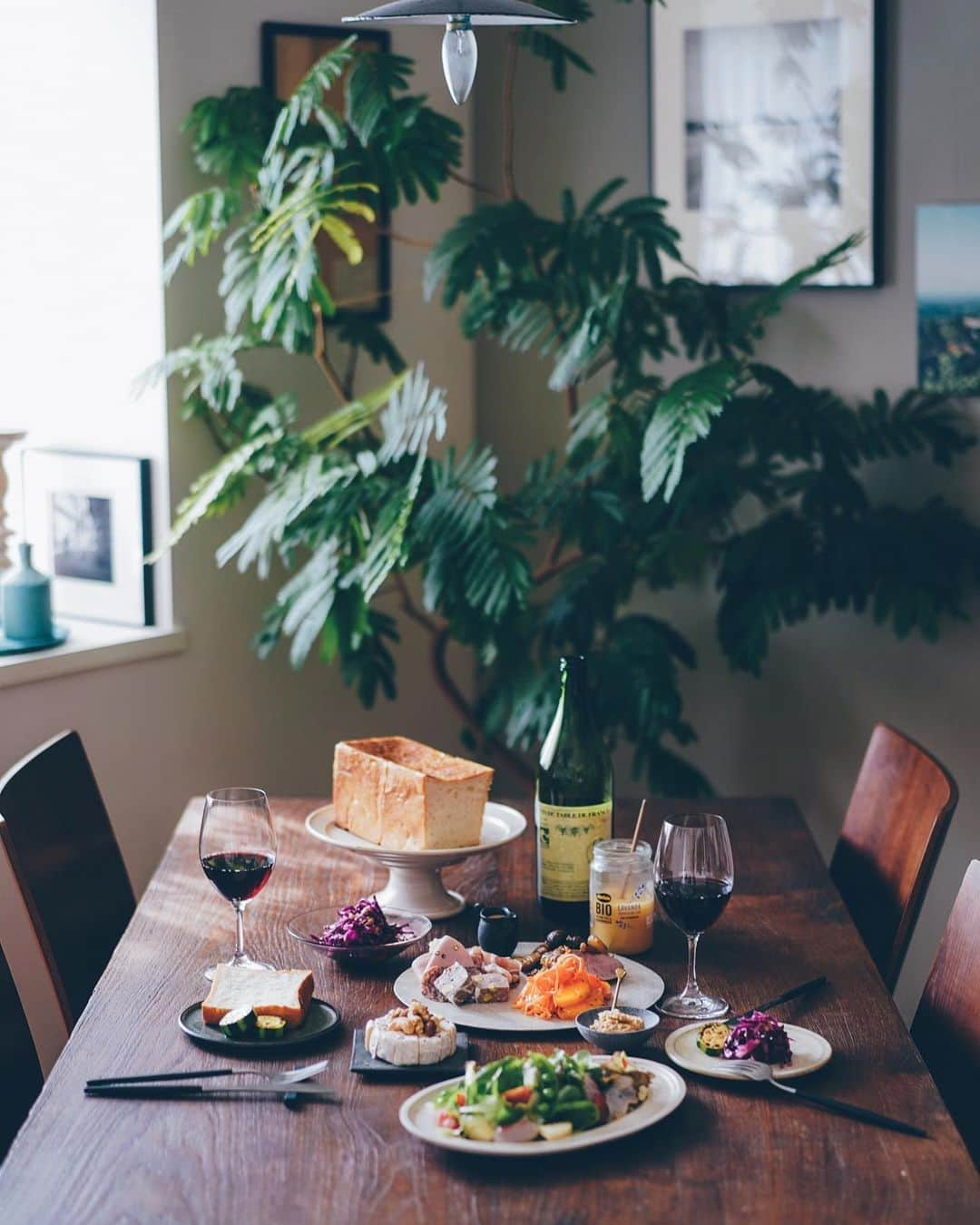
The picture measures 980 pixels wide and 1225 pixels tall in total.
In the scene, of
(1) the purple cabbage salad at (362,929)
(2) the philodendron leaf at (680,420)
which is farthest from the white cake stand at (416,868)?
(2) the philodendron leaf at (680,420)

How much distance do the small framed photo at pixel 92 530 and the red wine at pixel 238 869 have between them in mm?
1474

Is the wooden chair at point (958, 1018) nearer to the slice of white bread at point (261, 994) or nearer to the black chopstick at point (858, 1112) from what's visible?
the black chopstick at point (858, 1112)

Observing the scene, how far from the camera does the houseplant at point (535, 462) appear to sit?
2.66 m

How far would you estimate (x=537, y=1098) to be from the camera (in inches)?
51.2

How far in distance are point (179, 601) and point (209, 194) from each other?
797 mm

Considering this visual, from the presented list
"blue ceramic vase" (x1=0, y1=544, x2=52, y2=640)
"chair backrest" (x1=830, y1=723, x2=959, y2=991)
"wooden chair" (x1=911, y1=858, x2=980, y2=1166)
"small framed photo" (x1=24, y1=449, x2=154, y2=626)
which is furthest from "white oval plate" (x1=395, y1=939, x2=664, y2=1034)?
"small framed photo" (x1=24, y1=449, x2=154, y2=626)

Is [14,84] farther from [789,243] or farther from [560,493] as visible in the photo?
[789,243]

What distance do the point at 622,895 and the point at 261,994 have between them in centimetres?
42

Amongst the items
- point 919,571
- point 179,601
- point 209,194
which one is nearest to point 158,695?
point 179,601

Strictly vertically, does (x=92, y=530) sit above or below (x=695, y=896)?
above

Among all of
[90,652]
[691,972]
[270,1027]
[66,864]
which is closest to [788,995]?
[691,972]

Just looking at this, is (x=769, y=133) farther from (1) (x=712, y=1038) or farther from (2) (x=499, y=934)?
(1) (x=712, y=1038)

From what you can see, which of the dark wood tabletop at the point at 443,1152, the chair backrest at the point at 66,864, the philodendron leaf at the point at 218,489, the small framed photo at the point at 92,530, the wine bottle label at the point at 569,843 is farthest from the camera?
the small framed photo at the point at 92,530

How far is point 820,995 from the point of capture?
1.63 meters
